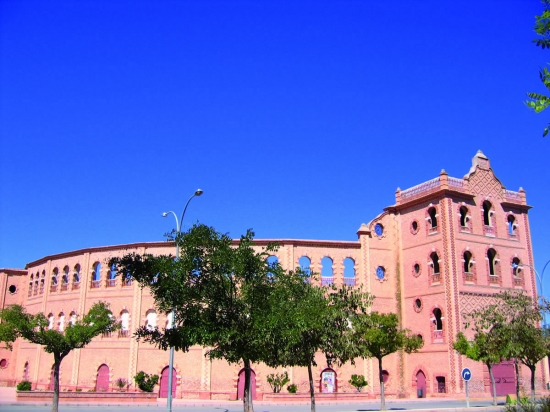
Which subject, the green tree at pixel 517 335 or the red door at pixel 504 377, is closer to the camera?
the green tree at pixel 517 335

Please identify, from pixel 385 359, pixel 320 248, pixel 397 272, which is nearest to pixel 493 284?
pixel 397 272

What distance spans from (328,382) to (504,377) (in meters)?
12.5

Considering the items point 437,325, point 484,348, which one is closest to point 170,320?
point 437,325

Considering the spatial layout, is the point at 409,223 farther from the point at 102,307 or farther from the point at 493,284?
the point at 102,307

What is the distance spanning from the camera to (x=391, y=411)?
97.2ft

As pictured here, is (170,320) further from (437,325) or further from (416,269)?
(437,325)

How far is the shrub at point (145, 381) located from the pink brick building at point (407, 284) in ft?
3.85

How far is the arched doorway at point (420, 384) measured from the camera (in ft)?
132

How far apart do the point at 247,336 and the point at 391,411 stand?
14.1m

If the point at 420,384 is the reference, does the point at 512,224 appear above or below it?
above

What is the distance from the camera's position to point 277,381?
38688 millimetres

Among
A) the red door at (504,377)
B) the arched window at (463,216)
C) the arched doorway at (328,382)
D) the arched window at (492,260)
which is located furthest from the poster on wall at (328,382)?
the arched window at (463,216)

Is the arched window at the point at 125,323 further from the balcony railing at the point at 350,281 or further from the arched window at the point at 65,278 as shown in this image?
the balcony railing at the point at 350,281

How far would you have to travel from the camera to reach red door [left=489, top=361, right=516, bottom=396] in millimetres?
39781
